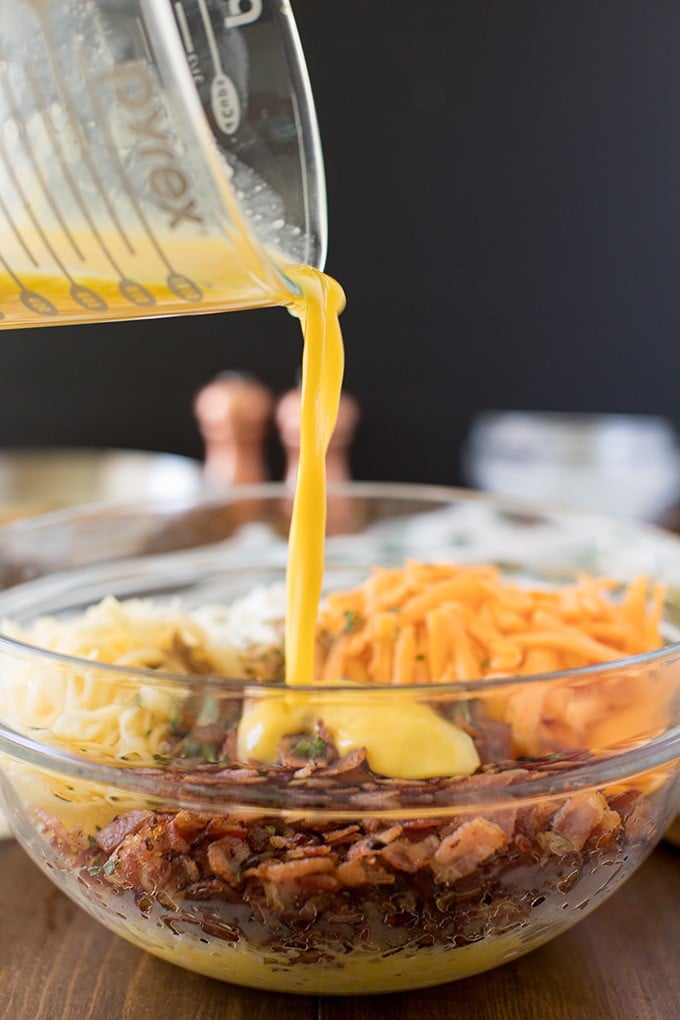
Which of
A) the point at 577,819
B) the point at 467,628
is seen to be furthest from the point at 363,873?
the point at 467,628

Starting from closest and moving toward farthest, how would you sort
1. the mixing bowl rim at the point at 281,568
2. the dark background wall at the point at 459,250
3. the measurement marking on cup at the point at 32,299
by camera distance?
the mixing bowl rim at the point at 281,568, the measurement marking on cup at the point at 32,299, the dark background wall at the point at 459,250

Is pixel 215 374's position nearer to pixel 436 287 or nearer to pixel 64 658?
pixel 436 287

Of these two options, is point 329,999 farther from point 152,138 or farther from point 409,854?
point 152,138

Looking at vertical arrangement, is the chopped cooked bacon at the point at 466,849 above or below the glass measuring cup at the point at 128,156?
below

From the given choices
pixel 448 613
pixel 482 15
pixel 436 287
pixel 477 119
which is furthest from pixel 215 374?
pixel 448 613

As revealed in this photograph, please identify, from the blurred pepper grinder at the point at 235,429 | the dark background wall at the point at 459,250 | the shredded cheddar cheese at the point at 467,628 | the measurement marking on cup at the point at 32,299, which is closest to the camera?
the measurement marking on cup at the point at 32,299

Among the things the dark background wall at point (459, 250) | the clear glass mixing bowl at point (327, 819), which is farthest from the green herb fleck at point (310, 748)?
the dark background wall at point (459, 250)

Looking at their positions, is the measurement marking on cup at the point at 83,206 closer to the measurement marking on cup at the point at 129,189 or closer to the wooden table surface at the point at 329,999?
the measurement marking on cup at the point at 129,189
